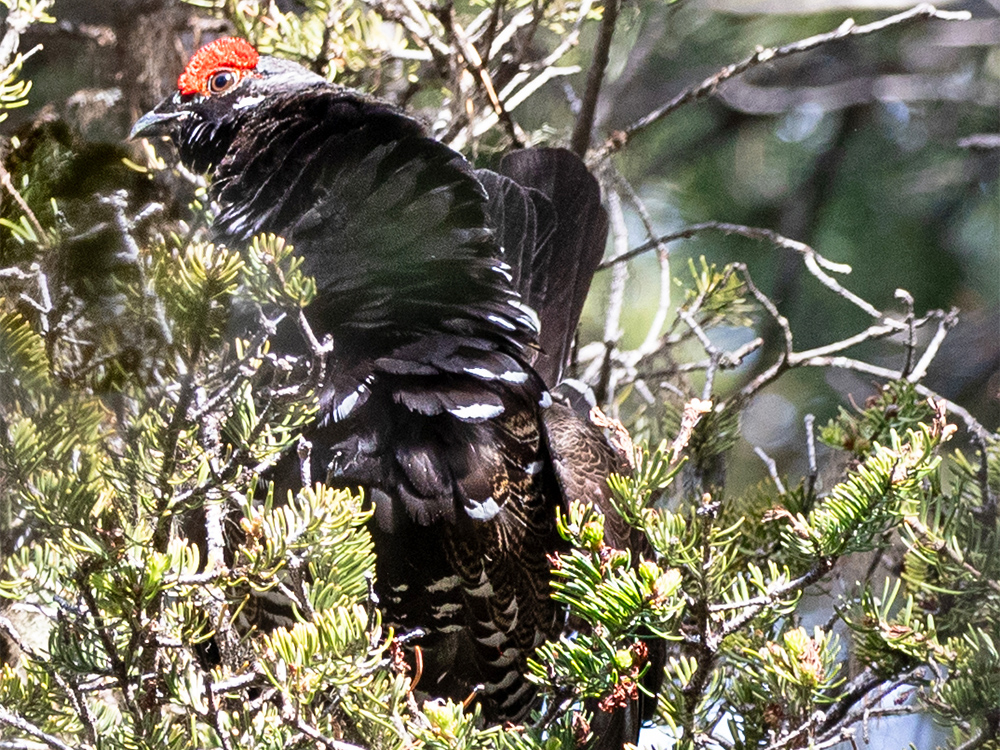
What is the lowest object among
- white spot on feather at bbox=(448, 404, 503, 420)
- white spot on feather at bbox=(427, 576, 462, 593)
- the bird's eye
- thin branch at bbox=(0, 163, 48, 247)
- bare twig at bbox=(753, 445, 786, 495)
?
bare twig at bbox=(753, 445, 786, 495)

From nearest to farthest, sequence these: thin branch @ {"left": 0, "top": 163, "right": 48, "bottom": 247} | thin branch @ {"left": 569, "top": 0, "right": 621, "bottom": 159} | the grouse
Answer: thin branch @ {"left": 0, "top": 163, "right": 48, "bottom": 247}, the grouse, thin branch @ {"left": 569, "top": 0, "right": 621, "bottom": 159}

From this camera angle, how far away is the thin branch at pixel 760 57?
1649mm

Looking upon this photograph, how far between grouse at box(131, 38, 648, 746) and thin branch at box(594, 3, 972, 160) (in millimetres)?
414

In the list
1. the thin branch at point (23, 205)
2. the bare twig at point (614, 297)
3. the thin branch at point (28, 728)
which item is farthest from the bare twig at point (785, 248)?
the thin branch at point (28, 728)

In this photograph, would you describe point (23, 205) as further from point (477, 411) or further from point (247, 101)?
point (477, 411)

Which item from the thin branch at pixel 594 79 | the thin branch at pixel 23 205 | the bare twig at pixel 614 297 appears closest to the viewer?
the thin branch at pixel 23 205

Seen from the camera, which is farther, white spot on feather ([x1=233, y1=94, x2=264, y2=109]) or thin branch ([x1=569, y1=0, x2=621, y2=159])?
thin branch ([x1=569, y1=0, x2=621, y2=159])

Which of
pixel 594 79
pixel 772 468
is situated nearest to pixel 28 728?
pixel 772 468

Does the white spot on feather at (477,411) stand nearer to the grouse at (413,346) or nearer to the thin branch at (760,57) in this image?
the grouse at (413,346)

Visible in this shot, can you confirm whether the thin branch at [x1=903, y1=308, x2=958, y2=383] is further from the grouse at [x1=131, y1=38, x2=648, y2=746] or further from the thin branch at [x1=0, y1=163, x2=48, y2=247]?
the thin branch at [x1=0, y1=163, x2=48, y2=247]

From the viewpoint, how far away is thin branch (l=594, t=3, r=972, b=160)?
5.41ft

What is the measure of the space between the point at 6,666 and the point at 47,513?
27 cm

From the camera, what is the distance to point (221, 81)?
1.47 meters

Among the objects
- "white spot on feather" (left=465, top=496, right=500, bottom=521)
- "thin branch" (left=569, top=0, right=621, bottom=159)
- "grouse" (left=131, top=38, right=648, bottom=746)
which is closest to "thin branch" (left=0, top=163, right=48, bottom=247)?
"grouse" (left=131, top=38, right=648, bottom=746)
